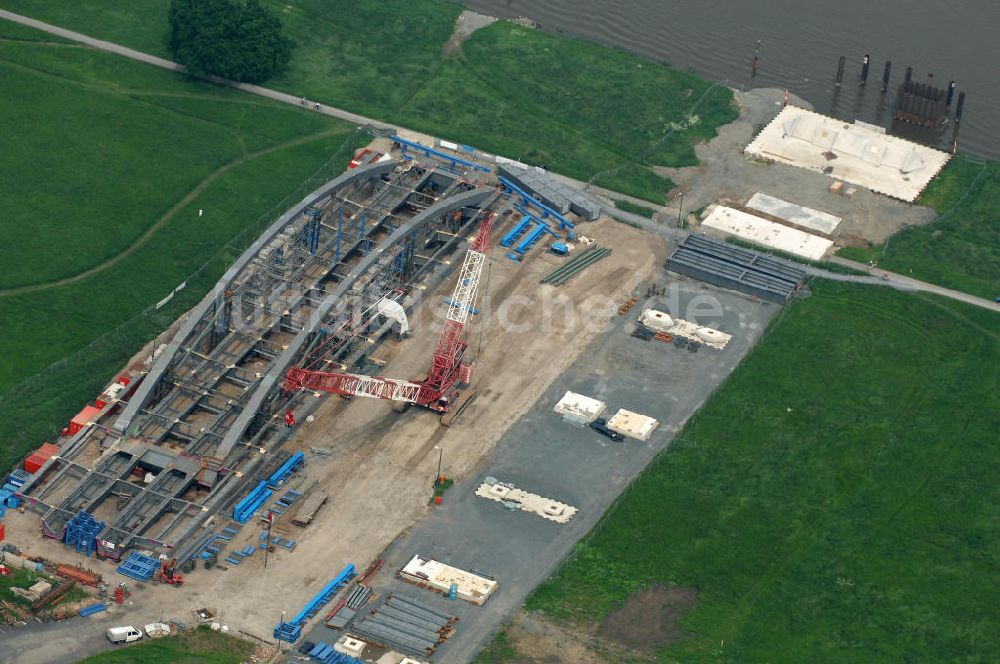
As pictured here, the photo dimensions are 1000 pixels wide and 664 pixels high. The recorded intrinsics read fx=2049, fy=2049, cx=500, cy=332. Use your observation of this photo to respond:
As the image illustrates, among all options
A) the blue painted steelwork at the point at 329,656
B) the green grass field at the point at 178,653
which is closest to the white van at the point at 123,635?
the green grass field at the point at 178,653

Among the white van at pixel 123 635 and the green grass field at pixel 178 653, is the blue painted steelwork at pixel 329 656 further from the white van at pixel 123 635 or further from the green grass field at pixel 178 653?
the white van at pixel 123 635

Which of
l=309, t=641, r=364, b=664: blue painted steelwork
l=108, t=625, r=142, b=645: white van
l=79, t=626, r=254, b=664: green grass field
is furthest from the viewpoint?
l=309, t=641, r=364, b=664: blue painted steelwork

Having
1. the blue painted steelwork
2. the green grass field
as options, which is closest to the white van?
the green grass field

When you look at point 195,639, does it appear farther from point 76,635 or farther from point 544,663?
point 544,663

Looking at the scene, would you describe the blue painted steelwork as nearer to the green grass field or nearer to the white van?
the green grass field

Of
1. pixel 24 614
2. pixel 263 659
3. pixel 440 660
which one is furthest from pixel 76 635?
pixel 440 660

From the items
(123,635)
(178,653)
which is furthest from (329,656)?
(123,635)

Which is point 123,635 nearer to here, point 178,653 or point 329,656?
point 178,653
